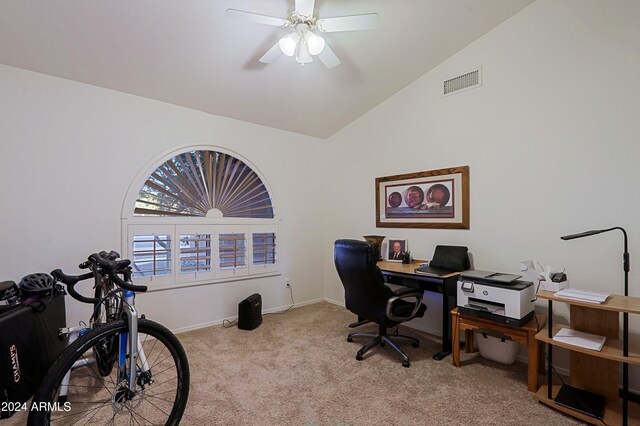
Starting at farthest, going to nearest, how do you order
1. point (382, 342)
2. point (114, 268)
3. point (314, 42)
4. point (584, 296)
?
point (382, 342) < point (314, 42) < point (584, 296) < point (114, 268)

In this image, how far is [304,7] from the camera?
1888mm

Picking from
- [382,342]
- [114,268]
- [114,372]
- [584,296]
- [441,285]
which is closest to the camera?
[114,268]

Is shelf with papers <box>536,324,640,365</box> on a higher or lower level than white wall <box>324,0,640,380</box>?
lower

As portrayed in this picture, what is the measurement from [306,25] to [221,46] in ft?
2.65

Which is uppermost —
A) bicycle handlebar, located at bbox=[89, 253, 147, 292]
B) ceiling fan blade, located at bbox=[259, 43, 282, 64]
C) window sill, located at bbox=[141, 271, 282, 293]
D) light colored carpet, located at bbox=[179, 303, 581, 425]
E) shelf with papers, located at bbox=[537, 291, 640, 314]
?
ceiling fan blade, located at bbox=[259, 43, 282, 64]

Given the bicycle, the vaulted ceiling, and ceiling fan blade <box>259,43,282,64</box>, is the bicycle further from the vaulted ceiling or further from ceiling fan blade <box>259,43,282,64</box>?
ceiling fan blade <box>259,43,282,64</box>

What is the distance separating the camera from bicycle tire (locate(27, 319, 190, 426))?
1254mm

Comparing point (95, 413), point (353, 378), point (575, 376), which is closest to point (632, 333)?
point (575, 376)

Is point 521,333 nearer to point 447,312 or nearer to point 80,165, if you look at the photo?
point 447,312

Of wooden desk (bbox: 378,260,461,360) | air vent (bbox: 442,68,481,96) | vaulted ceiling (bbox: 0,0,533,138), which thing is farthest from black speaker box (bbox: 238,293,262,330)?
air vent (bbox: 442,68,481,96)

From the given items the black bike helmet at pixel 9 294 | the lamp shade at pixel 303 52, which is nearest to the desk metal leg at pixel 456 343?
the lamp shade at pixel 303 52

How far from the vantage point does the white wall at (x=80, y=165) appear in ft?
7.74

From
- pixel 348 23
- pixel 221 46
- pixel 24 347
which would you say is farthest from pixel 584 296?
pixel 24 347

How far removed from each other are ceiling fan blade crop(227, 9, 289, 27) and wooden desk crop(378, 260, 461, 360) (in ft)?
7.24
